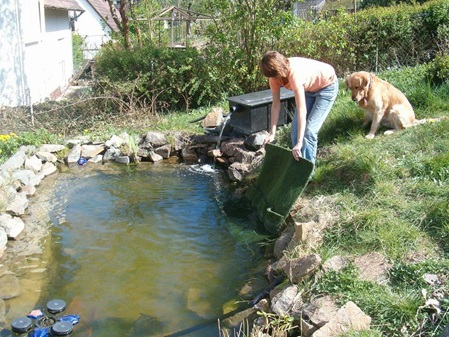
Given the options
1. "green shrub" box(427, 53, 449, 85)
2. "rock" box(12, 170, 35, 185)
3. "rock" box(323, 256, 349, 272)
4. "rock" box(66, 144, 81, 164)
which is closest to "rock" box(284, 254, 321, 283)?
"rock" box(323, 256, 349, 272)

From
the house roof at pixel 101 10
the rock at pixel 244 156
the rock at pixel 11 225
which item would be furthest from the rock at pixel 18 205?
the house roof at pixel 101 10

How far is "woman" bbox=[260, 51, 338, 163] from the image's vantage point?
6234 mm

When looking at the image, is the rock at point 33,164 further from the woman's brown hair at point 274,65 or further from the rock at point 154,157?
the woman's brown hair at point 274,65

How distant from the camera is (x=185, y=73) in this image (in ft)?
43.4

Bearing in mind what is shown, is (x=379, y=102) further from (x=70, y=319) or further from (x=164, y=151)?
(x=70, y=319)

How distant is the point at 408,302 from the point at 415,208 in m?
1.70

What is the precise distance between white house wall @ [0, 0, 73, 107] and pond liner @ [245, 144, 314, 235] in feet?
22.2

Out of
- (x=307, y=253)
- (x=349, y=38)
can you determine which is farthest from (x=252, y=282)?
(x=349, y=38)

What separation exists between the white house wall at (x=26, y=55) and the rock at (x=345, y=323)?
9666 millimetres

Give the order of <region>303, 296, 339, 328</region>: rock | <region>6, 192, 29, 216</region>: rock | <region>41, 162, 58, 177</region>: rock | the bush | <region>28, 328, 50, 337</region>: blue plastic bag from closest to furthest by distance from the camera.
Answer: <region>303, 296, 339, 328</region>: rock < <region>28, 328, 50, 337</region>: blue plastic bag < <region>6, 192, 29, 216</region>: rock < <region>41, 162, 58, 177</region>: rock < the bush

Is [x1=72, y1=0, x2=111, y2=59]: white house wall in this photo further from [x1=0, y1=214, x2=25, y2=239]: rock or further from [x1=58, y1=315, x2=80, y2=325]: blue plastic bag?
[x1=58, y1=315, x2=80, y2=325]: blue plastic bag

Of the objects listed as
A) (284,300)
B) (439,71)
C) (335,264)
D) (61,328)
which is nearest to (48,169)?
(61,328)

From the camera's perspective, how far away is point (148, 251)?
7.02 metres

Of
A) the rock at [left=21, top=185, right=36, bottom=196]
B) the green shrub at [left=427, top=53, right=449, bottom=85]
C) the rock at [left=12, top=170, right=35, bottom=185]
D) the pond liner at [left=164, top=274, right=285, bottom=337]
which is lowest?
the pond liner at [left=164, top=274, right=285, bottom=337]
